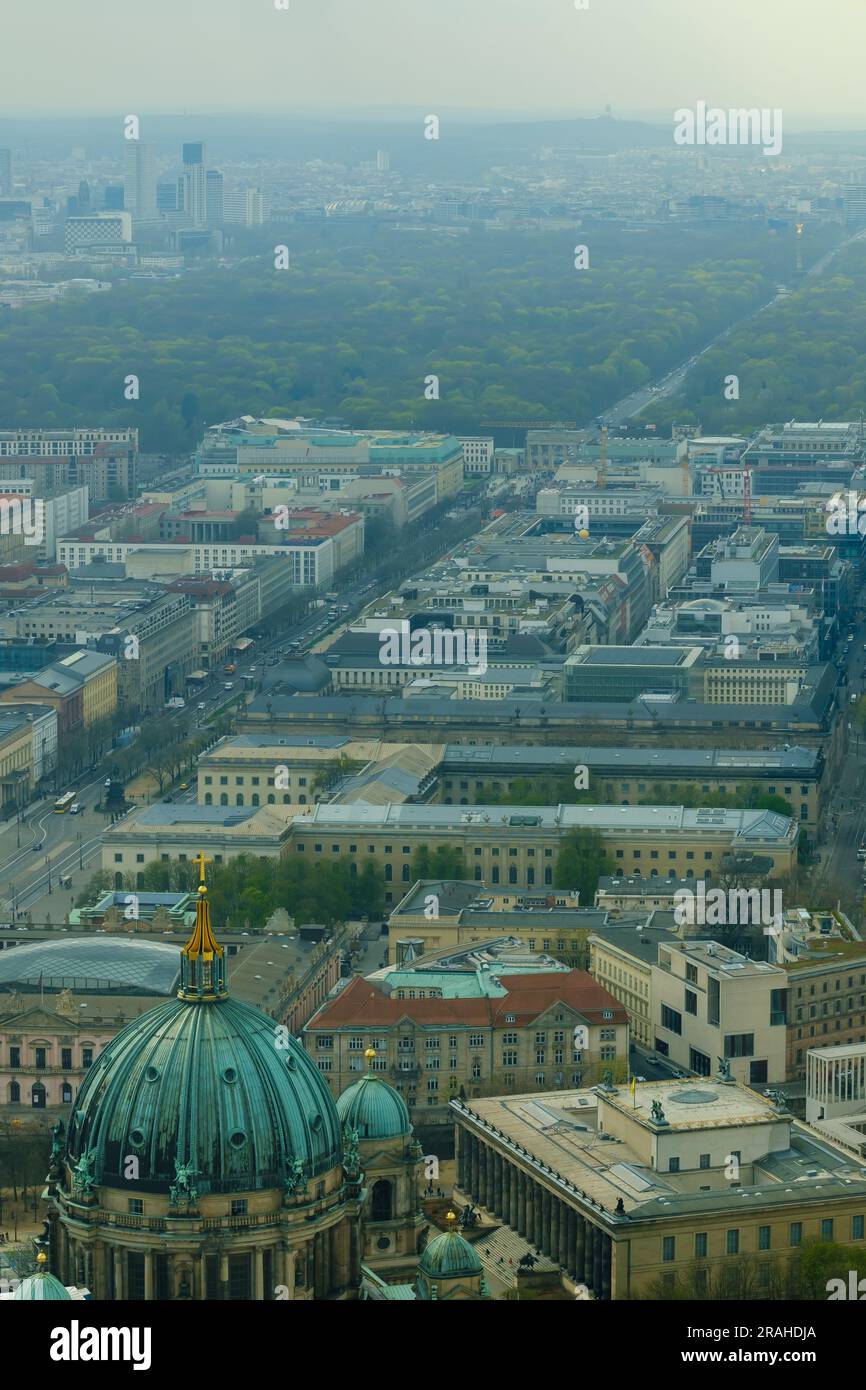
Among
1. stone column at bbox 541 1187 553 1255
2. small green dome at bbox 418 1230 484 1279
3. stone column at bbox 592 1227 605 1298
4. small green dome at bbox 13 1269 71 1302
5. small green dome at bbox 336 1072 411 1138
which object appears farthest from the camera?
stone column at bbox 541 1187 553 1255

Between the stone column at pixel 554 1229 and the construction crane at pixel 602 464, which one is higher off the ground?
the construction crane at pixel 602 464

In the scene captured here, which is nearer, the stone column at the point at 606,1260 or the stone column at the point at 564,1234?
the stone column at the point at 606,1260

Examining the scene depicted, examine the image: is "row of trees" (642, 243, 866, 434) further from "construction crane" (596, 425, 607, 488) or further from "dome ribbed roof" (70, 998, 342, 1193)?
"dome ribbed roof" (70, 998, 342, 1193)

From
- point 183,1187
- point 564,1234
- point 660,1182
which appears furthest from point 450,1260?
point 660,1182

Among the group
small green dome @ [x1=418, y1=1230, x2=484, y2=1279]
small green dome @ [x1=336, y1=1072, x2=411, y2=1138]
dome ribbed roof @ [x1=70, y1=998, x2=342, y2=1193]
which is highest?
dome ribbed roof @ [x1=70, y1=998, x2=342, y2=1193]

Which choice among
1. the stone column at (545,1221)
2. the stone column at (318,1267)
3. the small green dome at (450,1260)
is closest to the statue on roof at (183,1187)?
the stone column at (318,1267)

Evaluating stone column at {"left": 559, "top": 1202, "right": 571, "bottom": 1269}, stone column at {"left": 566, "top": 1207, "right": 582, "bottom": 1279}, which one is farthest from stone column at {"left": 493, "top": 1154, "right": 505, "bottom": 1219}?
stone column at {"left": 566, "top": 1207, "right": 582, "bottom": 1279}

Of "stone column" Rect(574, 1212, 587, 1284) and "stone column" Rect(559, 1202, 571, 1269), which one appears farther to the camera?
"stone column" Rect(559, 1202, 571, 1269)

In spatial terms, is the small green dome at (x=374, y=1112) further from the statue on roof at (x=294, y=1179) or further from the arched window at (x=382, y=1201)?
the statue on roof at (x=294, y=1179)

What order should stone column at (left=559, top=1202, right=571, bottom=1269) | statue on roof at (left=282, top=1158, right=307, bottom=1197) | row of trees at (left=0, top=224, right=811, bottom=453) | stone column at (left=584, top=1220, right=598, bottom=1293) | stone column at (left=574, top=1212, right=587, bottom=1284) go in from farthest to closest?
row of trees at (left=0, top=224, right=811, bottom=453), stone column at (left=559, top=1202, right=571, bottom=1269), stone column at (left=574, top=1212, right=587, bottom=1284), stone column at (left=584, top=1220, right=598, bottom=1293), statue on roof at (left=282, top=1158, right=307, bottom=1197)
